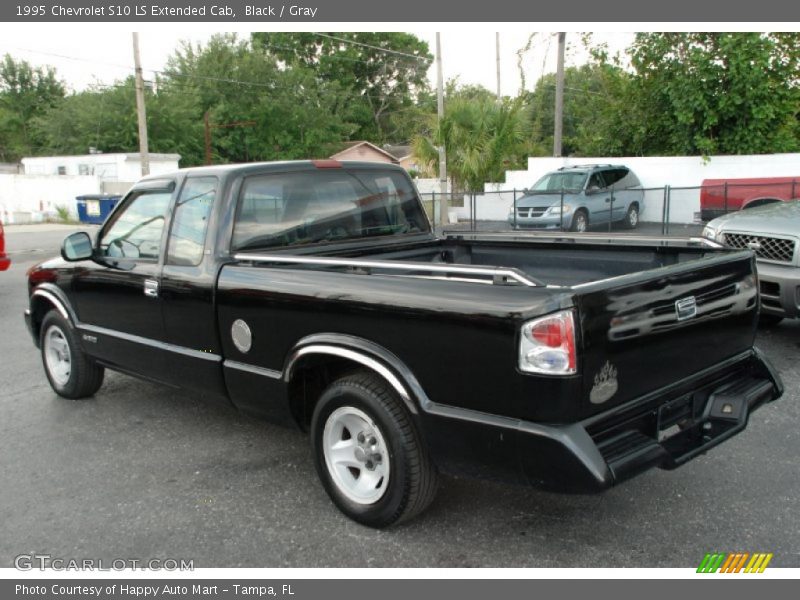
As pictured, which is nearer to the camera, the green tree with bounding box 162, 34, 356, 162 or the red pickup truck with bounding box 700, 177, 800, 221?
the red pickup truck with bounding box 700, 177, 800, 221

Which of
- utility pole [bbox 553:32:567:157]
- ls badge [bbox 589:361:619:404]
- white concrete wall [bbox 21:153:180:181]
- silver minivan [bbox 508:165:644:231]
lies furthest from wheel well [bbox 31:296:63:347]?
white concrete wall [bbox 21:153:180:181]

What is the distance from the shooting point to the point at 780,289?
6.22m

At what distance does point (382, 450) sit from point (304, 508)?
0.72m

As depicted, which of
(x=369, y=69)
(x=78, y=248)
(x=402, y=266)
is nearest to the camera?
(x=402, y=266)

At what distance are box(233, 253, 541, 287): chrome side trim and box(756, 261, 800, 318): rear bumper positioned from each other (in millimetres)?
4164

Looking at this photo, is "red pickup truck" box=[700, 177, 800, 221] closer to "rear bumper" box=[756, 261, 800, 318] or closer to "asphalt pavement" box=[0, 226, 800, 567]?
"rear bumper" box=[756, 261, 800, 318]

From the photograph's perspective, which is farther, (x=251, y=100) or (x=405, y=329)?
(x=251, y=100)

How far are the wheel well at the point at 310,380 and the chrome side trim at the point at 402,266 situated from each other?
475 millimetres

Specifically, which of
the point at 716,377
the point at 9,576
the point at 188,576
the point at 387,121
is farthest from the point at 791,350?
the point at 387,121

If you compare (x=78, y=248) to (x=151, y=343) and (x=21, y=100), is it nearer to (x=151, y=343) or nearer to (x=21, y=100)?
(x=151, y=343)

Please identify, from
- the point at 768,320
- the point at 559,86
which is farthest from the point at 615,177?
the point at 768,320

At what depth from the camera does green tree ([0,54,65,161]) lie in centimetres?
5112

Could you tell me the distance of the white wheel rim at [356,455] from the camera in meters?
3.37

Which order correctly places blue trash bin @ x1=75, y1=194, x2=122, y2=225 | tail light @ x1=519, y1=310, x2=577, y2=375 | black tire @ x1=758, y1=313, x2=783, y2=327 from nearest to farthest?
tail light @ x1=519, y1=310, x2=577, y2=375, black tire @ x1=758, y1=313, x2=783, y2=327, blue trash bin @ x1=75, y1=194, x2=122, y2=225
